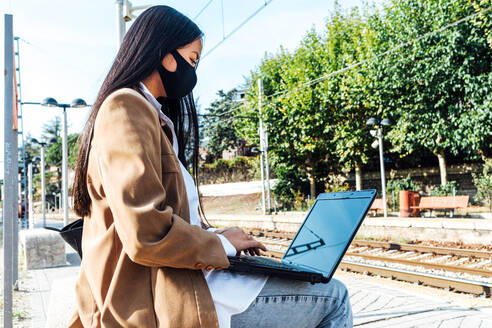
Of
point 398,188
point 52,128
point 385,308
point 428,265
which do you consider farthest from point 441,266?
point 52,128

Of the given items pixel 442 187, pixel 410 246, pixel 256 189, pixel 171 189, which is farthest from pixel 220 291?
pixel 256 189

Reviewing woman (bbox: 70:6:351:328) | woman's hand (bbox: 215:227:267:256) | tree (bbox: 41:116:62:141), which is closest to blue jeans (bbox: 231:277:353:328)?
woman (bbox: 70:6:351:328)

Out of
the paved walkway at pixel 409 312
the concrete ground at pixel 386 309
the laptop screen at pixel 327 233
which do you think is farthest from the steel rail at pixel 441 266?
the laptop screen at pixel 327 233

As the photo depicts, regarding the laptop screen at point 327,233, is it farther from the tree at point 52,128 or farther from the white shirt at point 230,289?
the tree at point 52,128

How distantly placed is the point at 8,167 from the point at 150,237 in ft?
9.39

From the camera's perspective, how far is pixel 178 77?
1837mm

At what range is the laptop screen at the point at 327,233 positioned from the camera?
1.68m

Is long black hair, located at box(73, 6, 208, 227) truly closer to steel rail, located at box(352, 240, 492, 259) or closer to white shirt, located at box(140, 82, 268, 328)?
white shirt, located at box(140, 82, 268, 328)

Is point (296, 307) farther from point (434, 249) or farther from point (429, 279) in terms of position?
point (434, 249)

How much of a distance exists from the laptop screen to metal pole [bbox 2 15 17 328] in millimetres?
2598

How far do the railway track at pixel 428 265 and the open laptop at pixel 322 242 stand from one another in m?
5.53

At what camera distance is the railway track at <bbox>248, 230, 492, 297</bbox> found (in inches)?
269

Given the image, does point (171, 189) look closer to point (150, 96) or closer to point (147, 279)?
point (147, 279)

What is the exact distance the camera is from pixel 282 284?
1546 mm
